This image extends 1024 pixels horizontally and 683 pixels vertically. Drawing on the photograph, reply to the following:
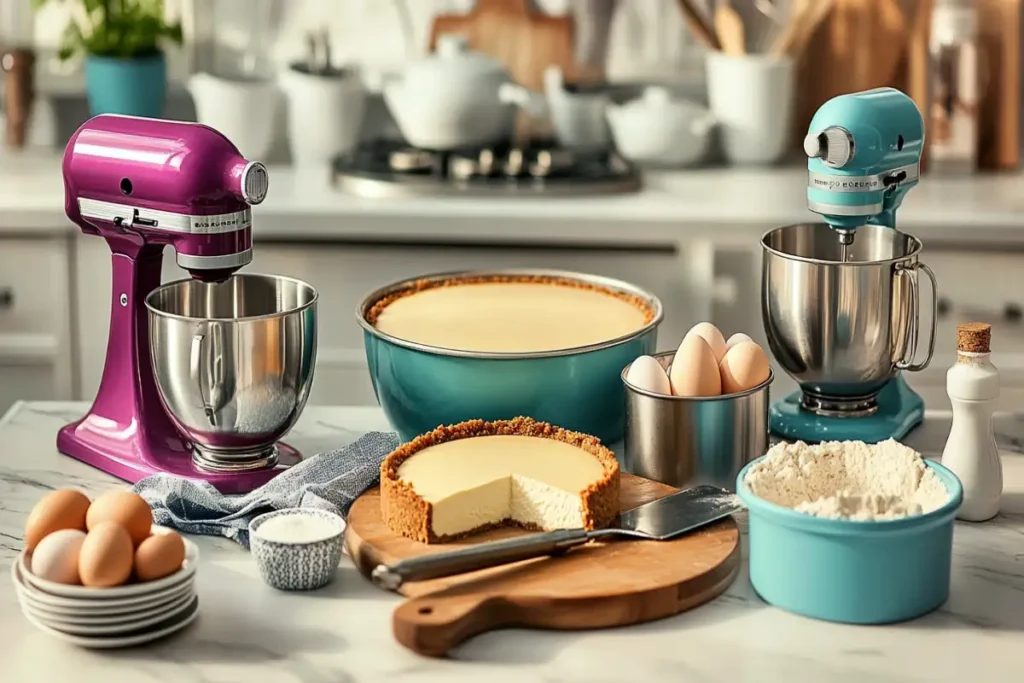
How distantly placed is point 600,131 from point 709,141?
245 mm

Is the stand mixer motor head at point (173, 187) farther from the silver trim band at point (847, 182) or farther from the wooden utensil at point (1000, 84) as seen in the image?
the wooden utensil at point (1000, 84)

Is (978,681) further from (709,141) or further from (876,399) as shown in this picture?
(709,141)

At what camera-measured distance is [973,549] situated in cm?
131

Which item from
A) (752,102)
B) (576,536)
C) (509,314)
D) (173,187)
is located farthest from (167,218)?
(752,102)

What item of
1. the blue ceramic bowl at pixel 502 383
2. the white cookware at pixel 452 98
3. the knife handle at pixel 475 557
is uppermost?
the white cookware at pixel 452 98

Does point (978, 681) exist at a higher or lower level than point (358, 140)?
lower

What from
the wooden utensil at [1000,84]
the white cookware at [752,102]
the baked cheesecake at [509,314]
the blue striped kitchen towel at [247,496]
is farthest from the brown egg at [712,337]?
the wooden utensil at [1000,84]

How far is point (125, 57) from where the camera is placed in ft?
9.82

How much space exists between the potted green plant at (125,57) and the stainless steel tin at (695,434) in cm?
191

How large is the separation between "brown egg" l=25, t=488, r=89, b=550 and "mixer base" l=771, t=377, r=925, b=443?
0.78 metres

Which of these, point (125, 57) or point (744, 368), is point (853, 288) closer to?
point (744, 368)

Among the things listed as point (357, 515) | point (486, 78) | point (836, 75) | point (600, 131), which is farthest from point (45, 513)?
point (836, 75)

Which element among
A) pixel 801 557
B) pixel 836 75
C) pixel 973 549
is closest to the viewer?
pixel 801 557

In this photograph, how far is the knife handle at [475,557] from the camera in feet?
3.82
